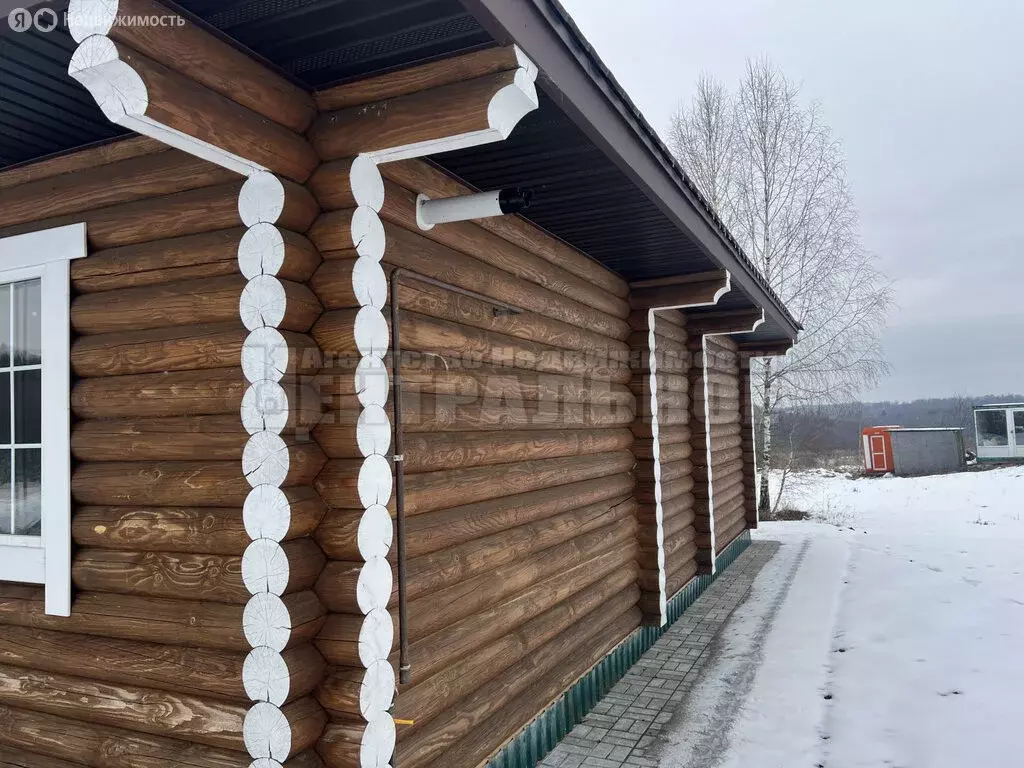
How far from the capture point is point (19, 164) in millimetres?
3143

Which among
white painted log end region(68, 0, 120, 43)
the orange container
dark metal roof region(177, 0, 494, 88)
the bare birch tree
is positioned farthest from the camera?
the orange container

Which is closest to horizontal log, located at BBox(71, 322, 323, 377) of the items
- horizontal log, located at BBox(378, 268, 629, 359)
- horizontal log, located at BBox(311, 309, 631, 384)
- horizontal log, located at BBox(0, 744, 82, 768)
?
horizontal log, located at BBox(311, 309, 631, 384)

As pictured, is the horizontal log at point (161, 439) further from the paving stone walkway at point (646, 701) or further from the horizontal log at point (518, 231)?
the paving stone walkway at point (646, 701)

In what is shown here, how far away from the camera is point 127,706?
2672 mm

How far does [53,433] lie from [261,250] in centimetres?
127

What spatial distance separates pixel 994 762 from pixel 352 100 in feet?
14.3

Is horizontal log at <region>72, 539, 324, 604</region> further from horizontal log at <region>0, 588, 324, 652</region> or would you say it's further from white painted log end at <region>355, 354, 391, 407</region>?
white painted log end at <region>355, 354, 391, 407</region>

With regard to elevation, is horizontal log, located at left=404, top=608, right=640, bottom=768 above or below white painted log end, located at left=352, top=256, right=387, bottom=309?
below

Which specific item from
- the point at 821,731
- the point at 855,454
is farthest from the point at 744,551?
the point at 855,454

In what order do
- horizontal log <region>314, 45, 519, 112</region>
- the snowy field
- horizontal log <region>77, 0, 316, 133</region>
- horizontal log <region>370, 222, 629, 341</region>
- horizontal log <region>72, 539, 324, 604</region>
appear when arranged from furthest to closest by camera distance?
the snowy field < horizontal log <region>370, 222, 629, 341</region> < horizontal log <region>72, 539, 324, 604</region> < horizontal log <region>314, 45, 519, 112</region> < horizontal log <region>77, 0, 316, 133</region>

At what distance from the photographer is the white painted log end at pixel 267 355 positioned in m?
2.40

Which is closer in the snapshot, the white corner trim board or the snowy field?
the snowy field

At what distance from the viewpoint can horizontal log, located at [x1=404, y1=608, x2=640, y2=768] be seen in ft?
10.2

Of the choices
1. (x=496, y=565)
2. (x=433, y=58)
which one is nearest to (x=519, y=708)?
(x=496, y=565)
